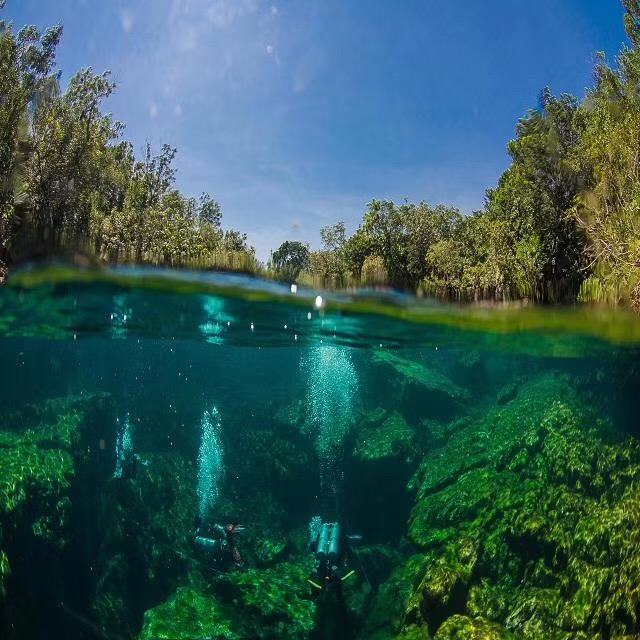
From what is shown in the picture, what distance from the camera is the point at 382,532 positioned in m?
21.7

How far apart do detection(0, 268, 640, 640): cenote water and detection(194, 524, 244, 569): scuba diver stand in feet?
0.25

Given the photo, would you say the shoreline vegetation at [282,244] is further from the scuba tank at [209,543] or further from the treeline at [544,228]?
the scuba tank at [209,543]

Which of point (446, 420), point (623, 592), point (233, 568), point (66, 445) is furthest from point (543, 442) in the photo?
point (66, 445)

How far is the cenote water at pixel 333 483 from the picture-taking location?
39.3 feet

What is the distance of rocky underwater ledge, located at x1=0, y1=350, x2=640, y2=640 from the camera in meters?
11.3

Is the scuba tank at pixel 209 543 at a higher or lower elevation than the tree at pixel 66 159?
lower

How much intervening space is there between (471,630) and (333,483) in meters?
15.1

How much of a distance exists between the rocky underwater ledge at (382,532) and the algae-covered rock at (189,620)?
1.8 inches

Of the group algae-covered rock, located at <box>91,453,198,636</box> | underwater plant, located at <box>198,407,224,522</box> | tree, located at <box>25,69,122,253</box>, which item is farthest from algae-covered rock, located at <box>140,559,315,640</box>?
tree, located at <box>25,69,122,253</box>

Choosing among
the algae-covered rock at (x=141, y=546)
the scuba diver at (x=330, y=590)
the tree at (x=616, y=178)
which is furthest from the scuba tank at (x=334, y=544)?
the tree at (x=616, y=178)

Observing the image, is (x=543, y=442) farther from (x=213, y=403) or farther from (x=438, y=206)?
(x=438, y=206)

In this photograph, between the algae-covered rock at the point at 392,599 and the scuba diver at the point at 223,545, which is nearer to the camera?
the algae-covered rock at the point at 392,599

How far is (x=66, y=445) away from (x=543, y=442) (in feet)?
49.8

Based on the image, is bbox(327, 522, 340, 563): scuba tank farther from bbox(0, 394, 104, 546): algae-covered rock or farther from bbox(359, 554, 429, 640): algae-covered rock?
bbox(0, 394, 104, 546): algae-covered rock
